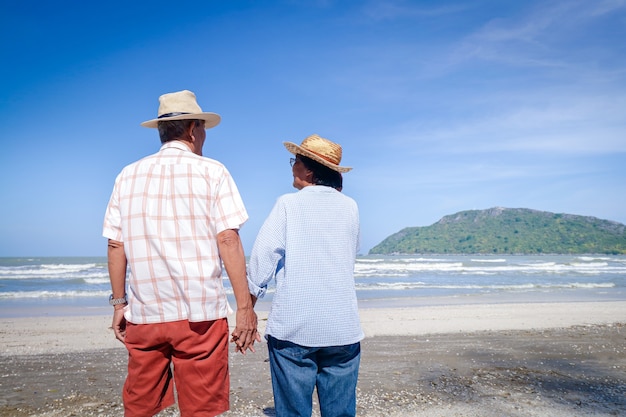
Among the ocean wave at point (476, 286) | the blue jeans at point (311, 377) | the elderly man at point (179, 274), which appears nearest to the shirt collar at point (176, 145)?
the elderly man at point (179, 274)

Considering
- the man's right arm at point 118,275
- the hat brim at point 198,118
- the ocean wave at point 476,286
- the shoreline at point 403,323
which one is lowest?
the ocean wave at point 476,286

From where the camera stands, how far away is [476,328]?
29.6ft

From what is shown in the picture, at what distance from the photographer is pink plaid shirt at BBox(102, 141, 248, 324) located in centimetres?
216

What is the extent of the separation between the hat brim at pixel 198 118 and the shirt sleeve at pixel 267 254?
586 mm

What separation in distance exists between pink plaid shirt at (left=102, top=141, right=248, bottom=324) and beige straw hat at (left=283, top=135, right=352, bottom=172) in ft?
1.52

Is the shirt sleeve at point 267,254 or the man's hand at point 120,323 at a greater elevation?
the shirt sleeve at point 267,254

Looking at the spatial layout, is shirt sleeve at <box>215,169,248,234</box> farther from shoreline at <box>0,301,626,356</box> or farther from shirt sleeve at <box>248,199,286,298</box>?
shoreline at <box>0,301,626,356</box>

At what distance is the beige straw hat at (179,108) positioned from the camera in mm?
2406

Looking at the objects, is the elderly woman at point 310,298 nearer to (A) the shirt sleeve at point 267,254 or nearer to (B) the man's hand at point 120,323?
(A) the shirt sleeve at point 267,254

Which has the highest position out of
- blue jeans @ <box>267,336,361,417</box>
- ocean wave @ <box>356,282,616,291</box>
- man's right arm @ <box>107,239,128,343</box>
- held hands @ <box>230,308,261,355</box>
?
man's right arm @ <box>107,239,128,343</box>

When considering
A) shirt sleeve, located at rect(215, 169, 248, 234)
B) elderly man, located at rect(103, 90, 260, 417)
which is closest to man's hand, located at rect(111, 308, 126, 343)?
elderly man, located at rect(103, 90, 260, 417)

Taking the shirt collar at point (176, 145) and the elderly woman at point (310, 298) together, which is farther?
the shirt collar at point (176, 145)

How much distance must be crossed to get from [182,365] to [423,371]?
3954 millimetres

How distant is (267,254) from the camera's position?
2.32 m
